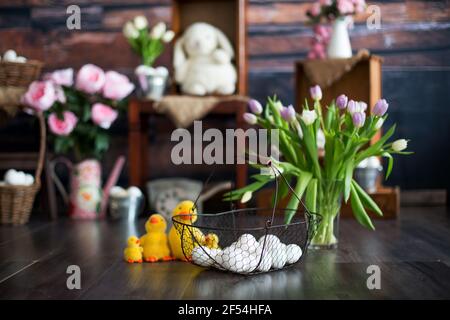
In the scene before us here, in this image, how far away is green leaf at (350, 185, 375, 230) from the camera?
1.78m

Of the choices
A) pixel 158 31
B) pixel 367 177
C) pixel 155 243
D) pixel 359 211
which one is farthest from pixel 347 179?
pixel 158 31

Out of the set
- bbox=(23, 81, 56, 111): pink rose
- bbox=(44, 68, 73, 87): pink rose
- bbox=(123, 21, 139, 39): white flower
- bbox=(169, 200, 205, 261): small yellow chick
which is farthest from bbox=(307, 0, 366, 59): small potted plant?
bbox=(169, 200, 205, 261): small yellow chick

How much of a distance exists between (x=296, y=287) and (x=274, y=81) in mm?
2005

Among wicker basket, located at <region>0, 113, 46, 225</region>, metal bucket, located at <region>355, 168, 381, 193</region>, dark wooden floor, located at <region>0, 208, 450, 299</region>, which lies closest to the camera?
dark wooden floor, located at <region>0, 208, 450, 299</region>

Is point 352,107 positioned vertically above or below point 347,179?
above

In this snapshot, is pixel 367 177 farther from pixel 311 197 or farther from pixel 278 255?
pixel 278 255

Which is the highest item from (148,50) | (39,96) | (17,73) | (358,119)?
(148,50)

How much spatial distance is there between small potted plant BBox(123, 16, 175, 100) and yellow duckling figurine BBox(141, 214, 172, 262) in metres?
1.22

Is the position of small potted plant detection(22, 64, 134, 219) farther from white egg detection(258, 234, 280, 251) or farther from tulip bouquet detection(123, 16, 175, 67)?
white egg detection(258, 234, 280, 251)

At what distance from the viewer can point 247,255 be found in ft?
5.14

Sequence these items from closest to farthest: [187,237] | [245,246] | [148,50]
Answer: [245,246]
[187,237]
[148,50]

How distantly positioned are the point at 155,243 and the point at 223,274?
0.89ft

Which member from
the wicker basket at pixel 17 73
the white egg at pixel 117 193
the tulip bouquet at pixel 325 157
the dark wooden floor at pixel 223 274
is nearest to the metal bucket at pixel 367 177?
the dark wooden floor at pixel 223 274

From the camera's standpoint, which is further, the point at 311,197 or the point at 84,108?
the point at 84,108
